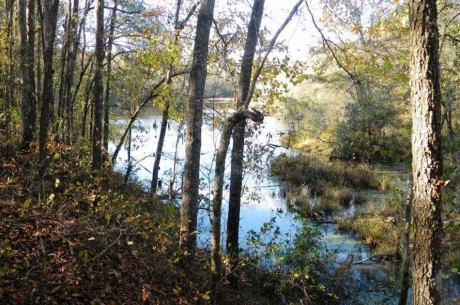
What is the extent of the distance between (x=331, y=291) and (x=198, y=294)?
3697 millimetres

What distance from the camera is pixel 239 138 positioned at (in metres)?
6.73

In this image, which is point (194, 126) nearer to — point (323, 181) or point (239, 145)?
point (239, 145)

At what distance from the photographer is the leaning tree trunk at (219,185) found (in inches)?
204

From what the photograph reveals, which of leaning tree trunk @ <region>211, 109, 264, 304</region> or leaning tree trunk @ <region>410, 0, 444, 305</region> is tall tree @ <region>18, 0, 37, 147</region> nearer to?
leaning tree trunk @ <region>211, 109, 264, 304</region>

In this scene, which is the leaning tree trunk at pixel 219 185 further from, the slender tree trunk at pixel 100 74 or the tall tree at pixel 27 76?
the tall tree at pixel 27 76

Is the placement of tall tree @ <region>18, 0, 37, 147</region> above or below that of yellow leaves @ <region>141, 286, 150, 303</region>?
above

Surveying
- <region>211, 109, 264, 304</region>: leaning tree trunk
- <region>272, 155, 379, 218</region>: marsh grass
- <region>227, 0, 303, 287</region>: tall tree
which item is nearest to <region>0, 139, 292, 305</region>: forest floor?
<region>211, 109, 264, 304</region>: leaning tree trunk

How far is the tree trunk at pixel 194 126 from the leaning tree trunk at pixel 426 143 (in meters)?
2.82

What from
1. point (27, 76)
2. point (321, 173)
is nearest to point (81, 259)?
point (27, 76)

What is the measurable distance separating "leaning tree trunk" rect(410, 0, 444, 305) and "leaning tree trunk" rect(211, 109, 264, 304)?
82.9 inches

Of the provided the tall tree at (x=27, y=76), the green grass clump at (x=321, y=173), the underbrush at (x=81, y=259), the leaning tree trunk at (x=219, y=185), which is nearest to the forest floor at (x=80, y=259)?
the underbrush at (x=81, y=259)

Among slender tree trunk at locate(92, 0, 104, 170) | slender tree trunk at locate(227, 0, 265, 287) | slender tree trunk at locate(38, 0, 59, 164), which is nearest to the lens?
slender tree trunk at locate(38, 0, 59, 164)

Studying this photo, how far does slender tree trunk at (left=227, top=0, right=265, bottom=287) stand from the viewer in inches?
251

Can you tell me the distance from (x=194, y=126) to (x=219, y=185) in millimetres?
880
